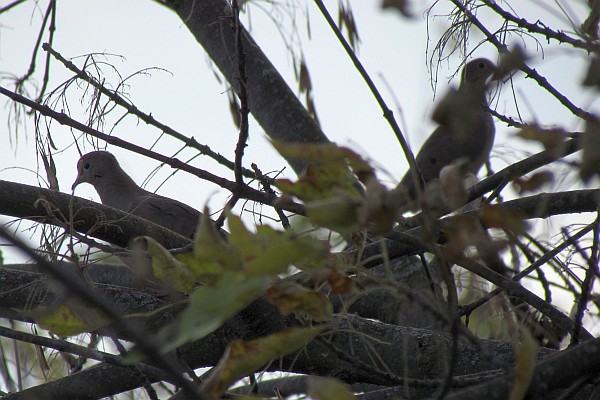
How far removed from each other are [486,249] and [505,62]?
0.89 feet

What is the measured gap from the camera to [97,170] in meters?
5.90

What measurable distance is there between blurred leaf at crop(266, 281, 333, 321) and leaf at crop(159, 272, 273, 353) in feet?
0.93

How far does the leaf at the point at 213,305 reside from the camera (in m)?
0.92

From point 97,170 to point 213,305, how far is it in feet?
17.0

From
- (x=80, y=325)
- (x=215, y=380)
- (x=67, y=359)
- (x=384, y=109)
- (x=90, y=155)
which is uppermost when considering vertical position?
(x=90, y=155)

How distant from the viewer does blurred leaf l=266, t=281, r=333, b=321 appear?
124 cm

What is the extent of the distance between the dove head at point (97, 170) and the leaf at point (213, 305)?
509 centimetres

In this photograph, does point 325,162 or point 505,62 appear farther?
point 325,162

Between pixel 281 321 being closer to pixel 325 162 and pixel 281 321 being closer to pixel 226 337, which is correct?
pixel 226 337

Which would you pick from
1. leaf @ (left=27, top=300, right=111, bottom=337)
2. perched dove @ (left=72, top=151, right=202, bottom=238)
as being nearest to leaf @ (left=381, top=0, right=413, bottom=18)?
leaf @ (left=27, top=300, right=111, bottom=337)

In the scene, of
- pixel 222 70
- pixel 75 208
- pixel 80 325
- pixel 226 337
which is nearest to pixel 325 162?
pixel 80 325

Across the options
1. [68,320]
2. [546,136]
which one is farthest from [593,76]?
[68,320]

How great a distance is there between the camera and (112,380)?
2.68m

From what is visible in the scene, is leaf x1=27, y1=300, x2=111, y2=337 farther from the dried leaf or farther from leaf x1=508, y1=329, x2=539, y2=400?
the dried leaf
